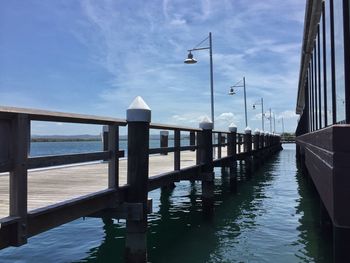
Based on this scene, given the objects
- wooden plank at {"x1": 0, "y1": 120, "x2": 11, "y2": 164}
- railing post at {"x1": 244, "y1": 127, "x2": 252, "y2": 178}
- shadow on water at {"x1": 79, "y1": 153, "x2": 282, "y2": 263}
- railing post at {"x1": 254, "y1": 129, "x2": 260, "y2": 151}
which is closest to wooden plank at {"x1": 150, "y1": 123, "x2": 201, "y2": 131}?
shadow on water at {"x1": 79, "y1": 153, "x2": 282, "y2": 263}

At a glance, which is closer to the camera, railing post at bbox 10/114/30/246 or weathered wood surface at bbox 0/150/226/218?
railing post at bbox 10/114/30/246

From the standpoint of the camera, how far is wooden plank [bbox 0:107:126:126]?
3947mm

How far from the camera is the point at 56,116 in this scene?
4691 millimetres

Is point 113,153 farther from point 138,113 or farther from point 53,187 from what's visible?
point 53,187

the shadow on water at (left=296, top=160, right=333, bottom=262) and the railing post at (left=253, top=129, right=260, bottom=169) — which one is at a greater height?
the railing post at (left=253, top=129, right=260, bottom=169)

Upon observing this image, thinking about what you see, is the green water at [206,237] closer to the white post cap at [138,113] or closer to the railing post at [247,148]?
the white post cap at [138,113]

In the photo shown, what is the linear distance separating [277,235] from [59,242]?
15.5ft

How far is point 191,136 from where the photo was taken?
1345cm

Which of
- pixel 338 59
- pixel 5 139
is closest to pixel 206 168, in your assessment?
pixel 338 59

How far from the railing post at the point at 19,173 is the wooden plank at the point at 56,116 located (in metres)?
0.08

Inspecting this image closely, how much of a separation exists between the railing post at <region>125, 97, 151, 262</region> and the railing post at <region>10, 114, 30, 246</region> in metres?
2.36

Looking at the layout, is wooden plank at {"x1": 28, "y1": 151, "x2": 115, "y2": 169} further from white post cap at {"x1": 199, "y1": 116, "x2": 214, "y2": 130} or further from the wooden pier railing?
white post cap at {"x1": 199, "y1": 116, "x2": 214, "y2": 130}

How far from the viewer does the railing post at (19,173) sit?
13.2 feet

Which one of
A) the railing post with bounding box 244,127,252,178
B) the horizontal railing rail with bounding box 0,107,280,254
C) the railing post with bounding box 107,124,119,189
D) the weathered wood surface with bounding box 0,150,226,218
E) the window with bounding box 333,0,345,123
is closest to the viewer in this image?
the horizontal railing rail with bounding box 0,107,280,254
